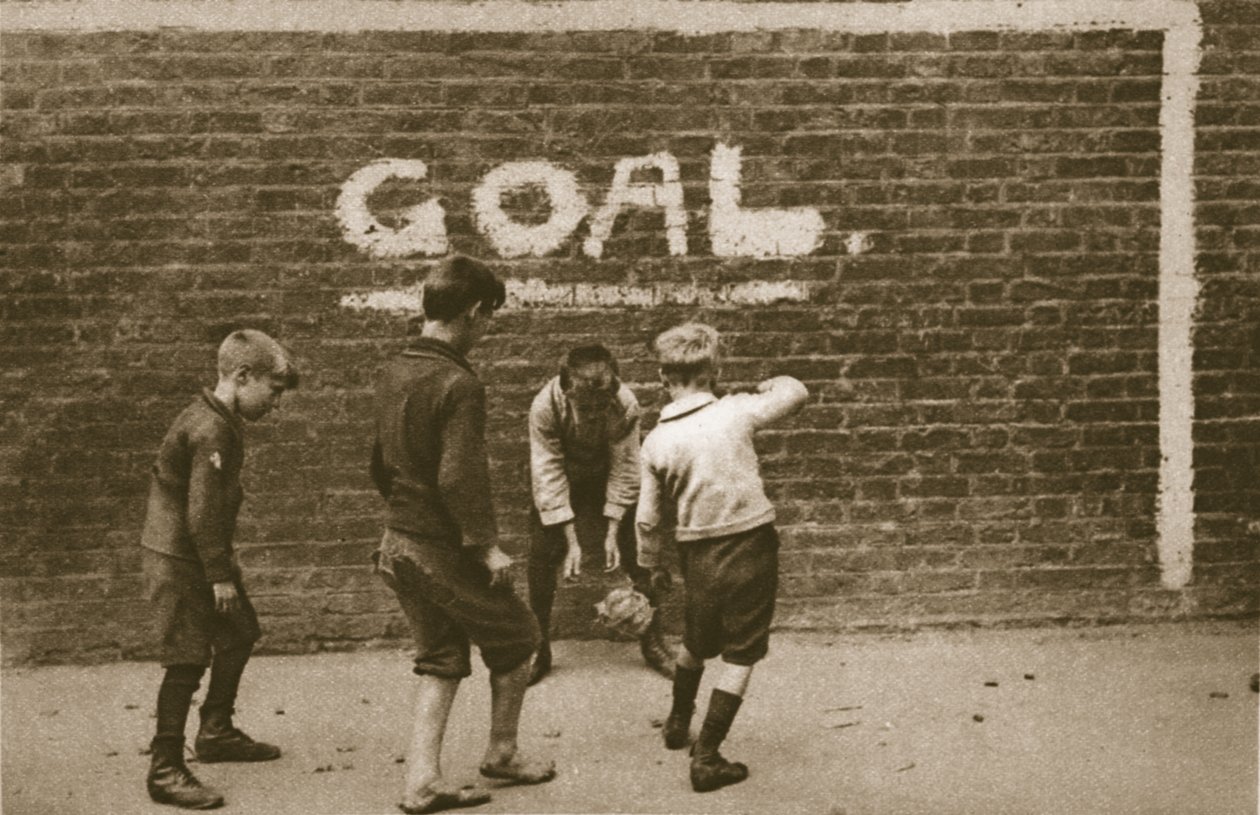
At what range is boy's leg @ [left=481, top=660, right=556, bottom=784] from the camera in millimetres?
4922

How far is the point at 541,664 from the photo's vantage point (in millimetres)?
6219

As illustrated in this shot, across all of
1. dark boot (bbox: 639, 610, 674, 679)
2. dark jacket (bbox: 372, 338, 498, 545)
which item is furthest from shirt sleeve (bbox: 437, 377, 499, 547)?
dark boot (bbox: 639, 610, 674, 679)

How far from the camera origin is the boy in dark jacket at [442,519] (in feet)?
15.2

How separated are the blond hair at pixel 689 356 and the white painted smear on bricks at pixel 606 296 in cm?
146

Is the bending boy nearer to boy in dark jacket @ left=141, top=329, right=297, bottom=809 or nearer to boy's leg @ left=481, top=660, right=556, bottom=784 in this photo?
boy's leg @ left=481, top=660, right=556, bottom=784

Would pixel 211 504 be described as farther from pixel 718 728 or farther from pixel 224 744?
pixel 718 728

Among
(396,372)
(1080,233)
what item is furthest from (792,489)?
(396,372)

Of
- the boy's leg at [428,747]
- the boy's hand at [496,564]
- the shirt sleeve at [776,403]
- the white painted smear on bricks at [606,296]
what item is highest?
the white painted smear on bricks at [606,296]

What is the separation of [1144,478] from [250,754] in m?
4.25

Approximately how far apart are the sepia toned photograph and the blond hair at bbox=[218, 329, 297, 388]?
4.10 feet

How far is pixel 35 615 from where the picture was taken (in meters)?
6.48

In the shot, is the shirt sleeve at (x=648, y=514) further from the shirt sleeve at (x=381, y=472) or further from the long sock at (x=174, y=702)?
the long sock at (x=174, y=702)

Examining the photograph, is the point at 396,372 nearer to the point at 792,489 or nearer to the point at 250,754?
the point at 250,754

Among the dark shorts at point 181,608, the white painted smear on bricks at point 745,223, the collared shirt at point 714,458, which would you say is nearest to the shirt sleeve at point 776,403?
the collared shirt at point 714,458
